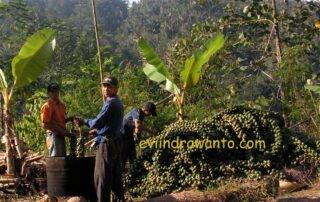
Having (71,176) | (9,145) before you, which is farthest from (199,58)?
(9,145)

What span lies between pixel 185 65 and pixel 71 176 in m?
2.84

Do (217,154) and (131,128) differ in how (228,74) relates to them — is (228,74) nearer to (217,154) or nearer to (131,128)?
(217,154)

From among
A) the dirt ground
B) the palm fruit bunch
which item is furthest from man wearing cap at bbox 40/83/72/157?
the palm fruit bunch

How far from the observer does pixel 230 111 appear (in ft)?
23.5

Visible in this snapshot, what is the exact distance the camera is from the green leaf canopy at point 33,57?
6.52 meters

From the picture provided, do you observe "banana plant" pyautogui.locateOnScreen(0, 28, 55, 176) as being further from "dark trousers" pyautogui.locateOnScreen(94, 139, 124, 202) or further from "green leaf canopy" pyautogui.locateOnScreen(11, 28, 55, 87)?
"dark trousers" pyautogui.locateOnScreen(94, 139, 124, 202)

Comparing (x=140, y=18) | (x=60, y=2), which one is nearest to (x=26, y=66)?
(x=140, y=18)

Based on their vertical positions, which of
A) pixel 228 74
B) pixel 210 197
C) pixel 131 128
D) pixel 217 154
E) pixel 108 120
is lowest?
pixel 210 197

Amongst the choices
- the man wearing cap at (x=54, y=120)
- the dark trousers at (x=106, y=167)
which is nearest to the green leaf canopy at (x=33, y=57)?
the man wearing cap at (x=54, y=120)

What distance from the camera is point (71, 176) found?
18.2 feet

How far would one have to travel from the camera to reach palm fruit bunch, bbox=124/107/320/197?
6.43 metres

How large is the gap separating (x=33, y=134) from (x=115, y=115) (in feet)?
13.9

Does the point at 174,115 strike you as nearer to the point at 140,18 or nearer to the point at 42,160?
the point at 42,160

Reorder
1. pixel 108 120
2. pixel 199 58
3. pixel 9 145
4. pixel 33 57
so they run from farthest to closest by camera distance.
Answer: pixel 199 58 < pixel 9 145 < pixel 33 57 < pixel 108 120
